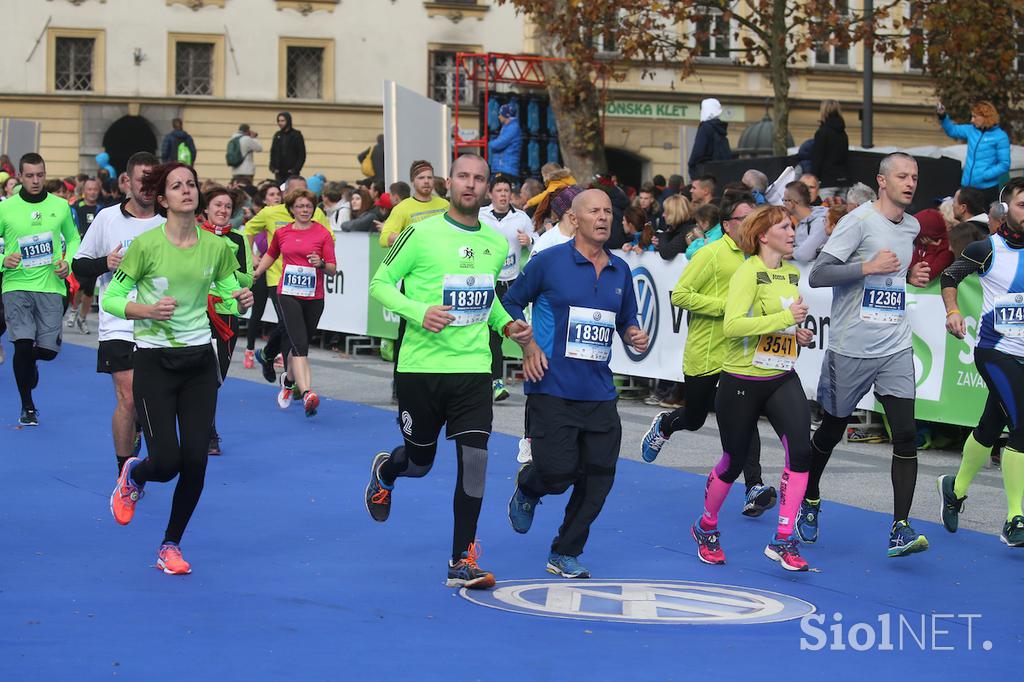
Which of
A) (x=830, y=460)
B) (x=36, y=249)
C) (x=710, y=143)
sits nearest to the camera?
(x=830, y=460)

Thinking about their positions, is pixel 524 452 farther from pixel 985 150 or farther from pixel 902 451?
pixel 985 150

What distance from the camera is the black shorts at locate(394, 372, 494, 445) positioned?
7676mm

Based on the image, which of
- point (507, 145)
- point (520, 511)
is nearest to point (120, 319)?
point (520, 511)

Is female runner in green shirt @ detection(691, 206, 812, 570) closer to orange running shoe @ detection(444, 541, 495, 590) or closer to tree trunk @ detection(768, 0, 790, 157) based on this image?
orange running shoe @ detection(444, 541, 495, 590)

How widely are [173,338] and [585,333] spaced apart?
189cm

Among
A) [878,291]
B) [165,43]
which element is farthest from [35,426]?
[165,43]

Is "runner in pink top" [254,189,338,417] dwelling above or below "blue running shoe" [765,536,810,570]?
above

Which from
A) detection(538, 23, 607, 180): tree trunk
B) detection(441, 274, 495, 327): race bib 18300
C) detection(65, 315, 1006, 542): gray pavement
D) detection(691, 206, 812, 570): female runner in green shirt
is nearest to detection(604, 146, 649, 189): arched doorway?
detection(538, 23, 607, 180): tree trunk

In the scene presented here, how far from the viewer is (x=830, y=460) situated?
12.2 meters

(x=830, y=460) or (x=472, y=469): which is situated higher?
(x=472, y=469)

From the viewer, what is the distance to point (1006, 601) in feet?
25.0

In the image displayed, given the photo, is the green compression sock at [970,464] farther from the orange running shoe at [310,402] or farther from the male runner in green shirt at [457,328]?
the orange running shoe at [310,402]

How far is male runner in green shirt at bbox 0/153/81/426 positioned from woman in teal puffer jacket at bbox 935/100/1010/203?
8.08 m
